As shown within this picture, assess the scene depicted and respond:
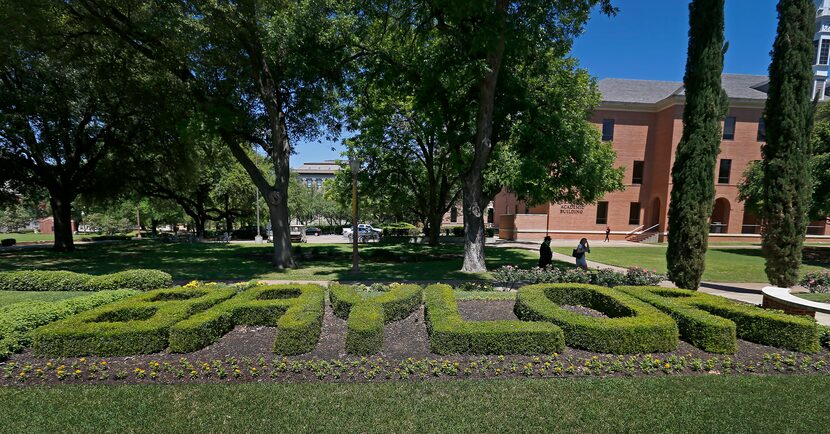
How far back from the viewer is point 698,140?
30.7ft

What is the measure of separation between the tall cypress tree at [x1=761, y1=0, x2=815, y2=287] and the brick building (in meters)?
20.6

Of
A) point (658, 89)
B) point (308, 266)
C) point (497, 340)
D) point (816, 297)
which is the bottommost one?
point (308, 266)

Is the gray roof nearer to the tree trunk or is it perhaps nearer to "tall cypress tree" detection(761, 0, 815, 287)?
"tall cypress tree" detection(761, 0, 815, 287)

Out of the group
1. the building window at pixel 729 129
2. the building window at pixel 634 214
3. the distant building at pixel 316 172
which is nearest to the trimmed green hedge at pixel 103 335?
the building window at pixel 634 214

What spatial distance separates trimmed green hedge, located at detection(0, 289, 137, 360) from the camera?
16.4ft

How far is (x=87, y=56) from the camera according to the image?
12469 mm

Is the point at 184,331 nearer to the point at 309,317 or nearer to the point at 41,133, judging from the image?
the point at 309,317

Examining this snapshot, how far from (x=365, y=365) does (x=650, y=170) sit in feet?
118

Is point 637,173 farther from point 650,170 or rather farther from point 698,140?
point 698,140

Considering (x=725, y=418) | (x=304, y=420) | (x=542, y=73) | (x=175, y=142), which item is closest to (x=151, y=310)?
(x=304, y=420)

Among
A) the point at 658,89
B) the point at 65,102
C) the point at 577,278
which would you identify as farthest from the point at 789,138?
the point at 658,89

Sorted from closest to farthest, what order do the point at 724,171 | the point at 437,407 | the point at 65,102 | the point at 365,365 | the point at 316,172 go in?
the point at 437,407 < the point at 365,365 < the point at 65,102 < the point at 724,171 < the point at 316,172

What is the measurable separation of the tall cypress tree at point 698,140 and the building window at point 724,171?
28294 millimetres

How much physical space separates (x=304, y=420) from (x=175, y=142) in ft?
68.2
